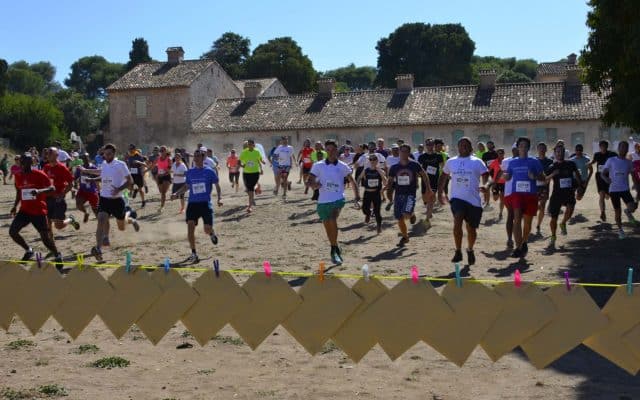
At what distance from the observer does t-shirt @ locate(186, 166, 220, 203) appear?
13703 millimetres

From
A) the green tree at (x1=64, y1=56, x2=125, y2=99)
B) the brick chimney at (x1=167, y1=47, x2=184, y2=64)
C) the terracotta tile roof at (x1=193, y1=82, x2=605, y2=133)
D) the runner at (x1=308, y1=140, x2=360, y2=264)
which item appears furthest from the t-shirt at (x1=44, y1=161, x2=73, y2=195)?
the green tree at (x1=64, y1=56, x2=125, y2=99)

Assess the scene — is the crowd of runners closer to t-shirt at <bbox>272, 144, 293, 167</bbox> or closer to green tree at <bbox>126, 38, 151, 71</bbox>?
t-shirt at <bbox>272, 144, 293, 167</bbox>

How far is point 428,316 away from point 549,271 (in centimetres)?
754

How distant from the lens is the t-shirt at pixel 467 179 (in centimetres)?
1196

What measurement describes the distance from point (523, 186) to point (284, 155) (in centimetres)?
1194

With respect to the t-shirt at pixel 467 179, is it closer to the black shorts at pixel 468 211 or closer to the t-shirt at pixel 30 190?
the black shorts at pixel 468 211

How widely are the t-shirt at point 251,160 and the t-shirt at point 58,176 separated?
755cm

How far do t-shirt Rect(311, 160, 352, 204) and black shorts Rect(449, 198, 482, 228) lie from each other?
74.6 inches

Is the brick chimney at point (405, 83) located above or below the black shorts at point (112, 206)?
above

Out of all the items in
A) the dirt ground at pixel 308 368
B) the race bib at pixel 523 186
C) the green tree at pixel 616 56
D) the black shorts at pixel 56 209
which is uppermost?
the green tree at pixel 616 56

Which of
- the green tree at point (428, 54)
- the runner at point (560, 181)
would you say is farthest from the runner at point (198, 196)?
the green tree at point (428, 54)

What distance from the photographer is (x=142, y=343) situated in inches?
350

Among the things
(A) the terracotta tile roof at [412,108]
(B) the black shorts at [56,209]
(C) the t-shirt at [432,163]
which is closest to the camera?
(B) the black shorts at [56,209]

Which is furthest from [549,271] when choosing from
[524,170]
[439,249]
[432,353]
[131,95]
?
[131,95]
